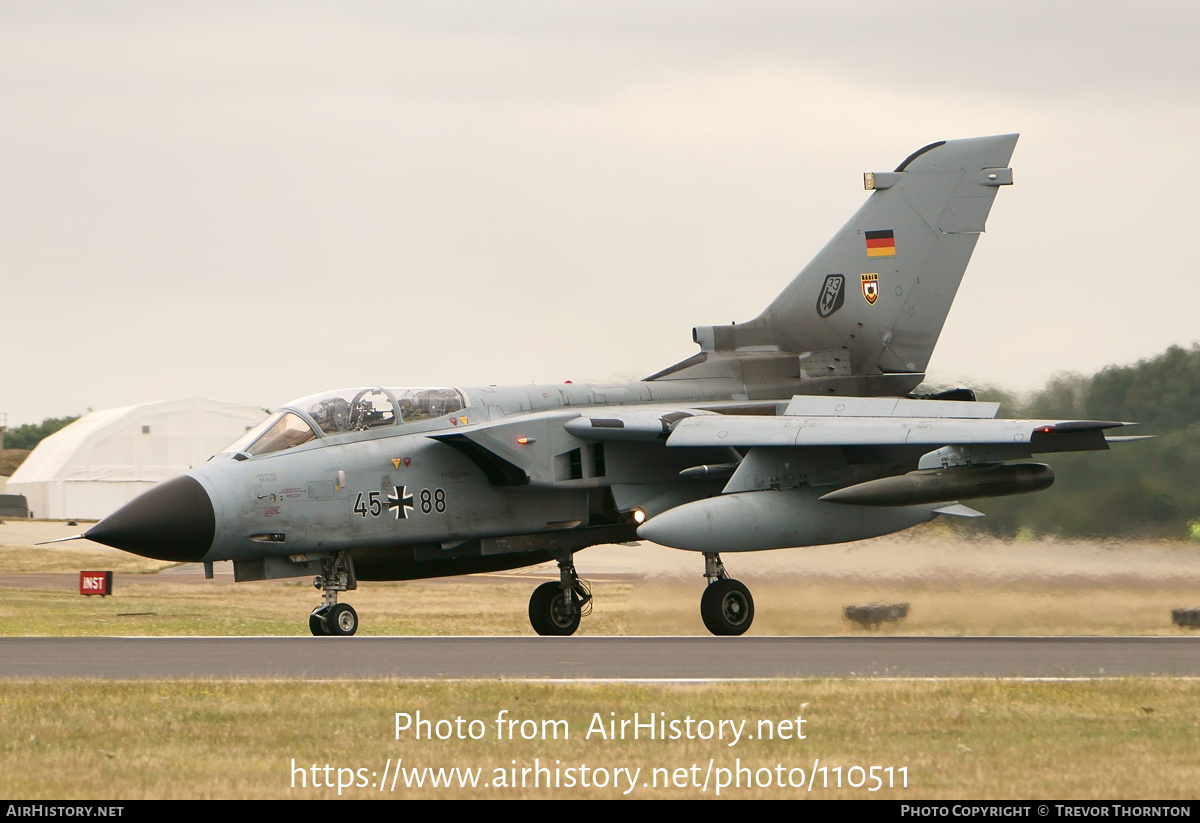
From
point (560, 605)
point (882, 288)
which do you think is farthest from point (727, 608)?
point (882, 288)

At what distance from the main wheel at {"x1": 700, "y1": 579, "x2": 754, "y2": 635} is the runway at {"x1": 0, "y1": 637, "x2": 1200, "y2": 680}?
920 millimetres

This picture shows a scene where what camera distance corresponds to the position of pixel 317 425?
53.8 ft

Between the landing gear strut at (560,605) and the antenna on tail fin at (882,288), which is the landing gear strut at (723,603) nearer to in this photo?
the landing gear strut at (560,605)

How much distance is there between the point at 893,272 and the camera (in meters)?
19.9

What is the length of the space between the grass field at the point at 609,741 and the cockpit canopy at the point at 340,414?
5.26 metres

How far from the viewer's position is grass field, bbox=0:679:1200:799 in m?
7.37

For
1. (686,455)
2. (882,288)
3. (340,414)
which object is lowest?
(686,455)

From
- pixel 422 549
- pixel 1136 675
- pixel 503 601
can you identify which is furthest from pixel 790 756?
pixel 503 601

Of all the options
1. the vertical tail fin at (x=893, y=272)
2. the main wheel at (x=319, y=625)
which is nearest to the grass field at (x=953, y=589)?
the vertical tail fin at (x=893, y=272)

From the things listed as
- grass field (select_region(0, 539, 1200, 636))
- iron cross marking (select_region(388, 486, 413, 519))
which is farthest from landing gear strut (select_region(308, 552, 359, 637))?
grass field (select_region(0, 539, 1200, 636))

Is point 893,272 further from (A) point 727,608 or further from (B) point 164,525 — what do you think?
(B) point 164,525

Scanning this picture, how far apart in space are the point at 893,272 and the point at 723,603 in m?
5.30

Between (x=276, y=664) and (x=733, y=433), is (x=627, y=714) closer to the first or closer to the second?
(x=276, y=664)

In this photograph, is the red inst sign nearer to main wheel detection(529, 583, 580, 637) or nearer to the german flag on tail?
main wheel detection(529, 583, 580, 637)
